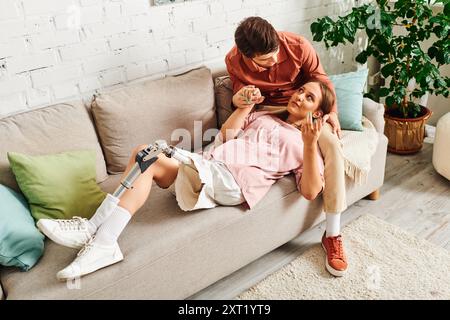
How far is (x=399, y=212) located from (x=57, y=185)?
161cm

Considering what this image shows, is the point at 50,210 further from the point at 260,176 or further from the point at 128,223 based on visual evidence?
the point at 260,176

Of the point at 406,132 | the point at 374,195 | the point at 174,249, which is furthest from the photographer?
the point at 406,132

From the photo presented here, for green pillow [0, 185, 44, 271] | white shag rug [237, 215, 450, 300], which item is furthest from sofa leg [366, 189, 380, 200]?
green pillow [0, 185, 44, 271]

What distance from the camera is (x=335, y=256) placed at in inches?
73.4

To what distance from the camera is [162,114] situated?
6.56 feet

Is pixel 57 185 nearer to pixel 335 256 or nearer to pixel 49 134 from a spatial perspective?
pixel 49 134

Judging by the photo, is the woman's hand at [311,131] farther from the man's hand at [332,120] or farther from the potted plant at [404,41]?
the potted plant at [404,41]

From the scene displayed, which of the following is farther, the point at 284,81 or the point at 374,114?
the point at 374,114

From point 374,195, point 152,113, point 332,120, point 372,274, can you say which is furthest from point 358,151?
point 152,113

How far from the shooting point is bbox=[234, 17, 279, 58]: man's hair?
177cm
